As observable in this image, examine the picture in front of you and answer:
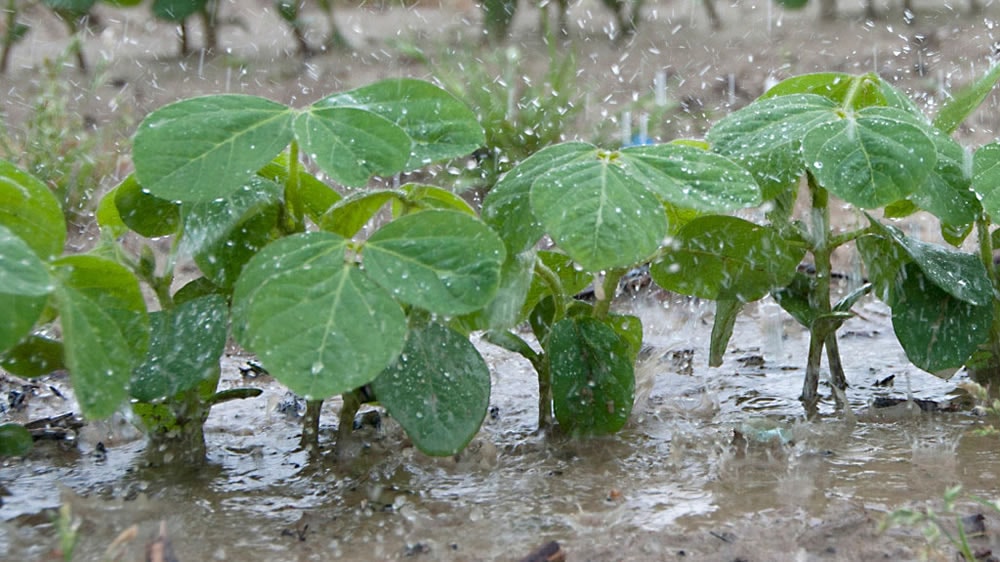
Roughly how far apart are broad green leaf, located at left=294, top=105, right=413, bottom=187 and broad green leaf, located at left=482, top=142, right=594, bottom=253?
0.13 m

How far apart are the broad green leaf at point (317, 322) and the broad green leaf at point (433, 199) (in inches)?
8.0

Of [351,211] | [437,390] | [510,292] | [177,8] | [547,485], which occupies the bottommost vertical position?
[547,485]

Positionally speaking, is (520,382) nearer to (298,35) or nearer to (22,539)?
(22,539)

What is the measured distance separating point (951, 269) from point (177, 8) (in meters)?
5.02

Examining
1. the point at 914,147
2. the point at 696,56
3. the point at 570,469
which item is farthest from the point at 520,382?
the point at 696,56

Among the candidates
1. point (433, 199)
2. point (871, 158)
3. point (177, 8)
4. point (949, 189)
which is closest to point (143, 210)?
point (433, 199)

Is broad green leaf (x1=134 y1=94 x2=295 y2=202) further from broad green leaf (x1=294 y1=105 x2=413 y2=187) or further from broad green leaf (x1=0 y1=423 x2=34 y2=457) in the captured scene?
broad green leaf (x1=0 y1=423 x2=34 y2=457)

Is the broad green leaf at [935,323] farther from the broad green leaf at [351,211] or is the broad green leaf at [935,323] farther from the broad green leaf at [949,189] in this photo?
the broad green leaf at [351,211]

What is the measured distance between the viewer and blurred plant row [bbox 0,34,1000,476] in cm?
A: 129

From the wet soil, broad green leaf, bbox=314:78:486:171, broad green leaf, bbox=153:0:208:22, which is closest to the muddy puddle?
the wet soil

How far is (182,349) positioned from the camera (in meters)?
1.45

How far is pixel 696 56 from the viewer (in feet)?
18.7

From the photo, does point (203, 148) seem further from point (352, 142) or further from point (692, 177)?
point (692, 177)

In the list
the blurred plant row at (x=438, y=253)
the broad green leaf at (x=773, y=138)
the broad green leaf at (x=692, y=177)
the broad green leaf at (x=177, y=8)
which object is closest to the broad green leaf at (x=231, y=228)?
the blurred plant row at (x=438, y=253)
